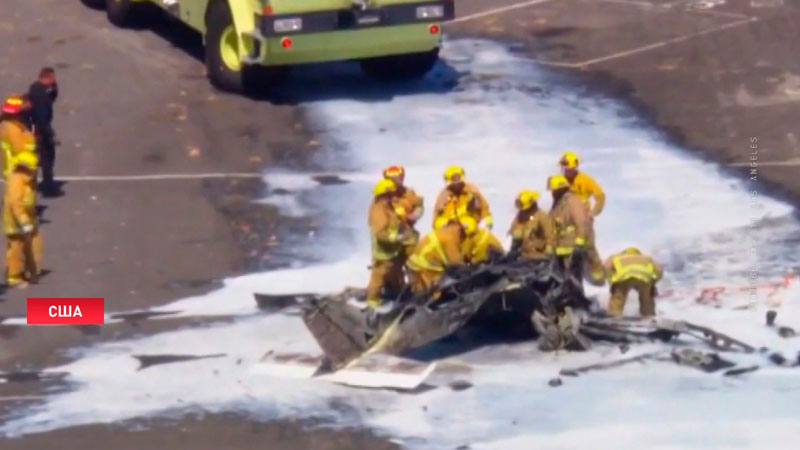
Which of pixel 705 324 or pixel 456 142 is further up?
pixel 456 142

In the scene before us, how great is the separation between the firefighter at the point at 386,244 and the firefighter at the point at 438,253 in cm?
19

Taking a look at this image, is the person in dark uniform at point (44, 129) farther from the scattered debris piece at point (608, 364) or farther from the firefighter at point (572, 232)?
the scattered debris piece at point (608, 364)

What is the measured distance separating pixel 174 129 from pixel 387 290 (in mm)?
6321

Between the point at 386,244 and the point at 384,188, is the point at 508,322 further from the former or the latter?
the point at 384,188

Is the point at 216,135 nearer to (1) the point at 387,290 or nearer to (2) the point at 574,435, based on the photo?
(1) the point at 387,290

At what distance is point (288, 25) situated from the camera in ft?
65.8

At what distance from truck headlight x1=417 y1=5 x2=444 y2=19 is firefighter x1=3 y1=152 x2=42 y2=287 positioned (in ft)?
21.4

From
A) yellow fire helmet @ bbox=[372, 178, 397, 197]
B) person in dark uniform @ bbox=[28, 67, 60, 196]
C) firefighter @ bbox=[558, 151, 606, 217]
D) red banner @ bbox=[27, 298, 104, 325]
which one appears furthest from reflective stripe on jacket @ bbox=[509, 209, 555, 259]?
person in dark uniform @ bbox=[28, 67, 60, 196]

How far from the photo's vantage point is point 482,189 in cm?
1803

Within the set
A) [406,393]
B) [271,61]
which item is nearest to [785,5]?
[271,61]

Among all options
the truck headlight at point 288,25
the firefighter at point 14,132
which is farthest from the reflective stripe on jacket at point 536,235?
the truck headlight at point 288,25

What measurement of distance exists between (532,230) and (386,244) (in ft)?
4.09

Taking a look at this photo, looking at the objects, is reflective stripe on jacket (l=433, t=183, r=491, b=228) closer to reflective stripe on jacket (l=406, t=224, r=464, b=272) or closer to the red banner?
reflective stripe on jacket (l=406, t=224, r=464, b=272)

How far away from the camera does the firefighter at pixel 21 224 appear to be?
15.2m
